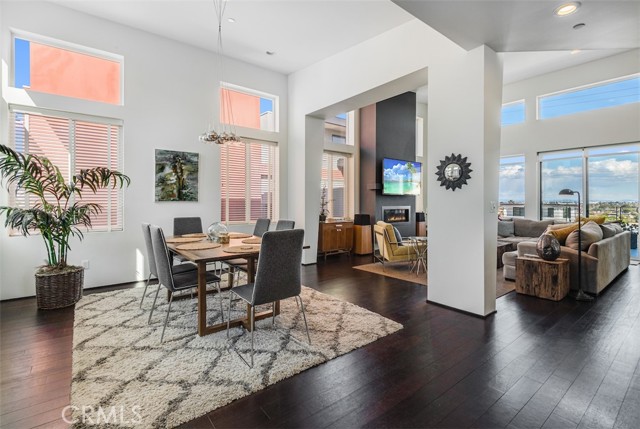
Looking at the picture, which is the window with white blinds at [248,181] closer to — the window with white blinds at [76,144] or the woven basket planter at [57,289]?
the window with white blinds at [76,144]

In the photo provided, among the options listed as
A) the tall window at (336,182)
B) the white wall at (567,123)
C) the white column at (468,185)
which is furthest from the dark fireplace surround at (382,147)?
the white column at (468,185)

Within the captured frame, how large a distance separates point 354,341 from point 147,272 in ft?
12.1

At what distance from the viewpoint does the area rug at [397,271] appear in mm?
4817

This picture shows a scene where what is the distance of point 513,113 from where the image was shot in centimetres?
777

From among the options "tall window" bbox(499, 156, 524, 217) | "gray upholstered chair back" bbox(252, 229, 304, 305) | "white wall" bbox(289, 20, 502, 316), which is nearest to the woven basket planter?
"gray upholstered chair back" bbox(252, 229, 304, 305)

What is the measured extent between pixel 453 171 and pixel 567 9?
1.61 metres

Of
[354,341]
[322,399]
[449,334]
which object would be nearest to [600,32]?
[449,334]

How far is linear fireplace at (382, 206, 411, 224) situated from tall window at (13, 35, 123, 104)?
19.0 feet

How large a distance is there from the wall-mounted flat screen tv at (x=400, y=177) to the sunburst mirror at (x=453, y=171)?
3.76 meters

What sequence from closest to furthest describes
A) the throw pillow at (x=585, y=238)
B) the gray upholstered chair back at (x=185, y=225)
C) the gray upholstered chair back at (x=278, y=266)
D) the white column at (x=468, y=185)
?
1. the gray upholstered chair back at (x=278, y=266)
2. the white column at (x=468, y=185)
3. the throw pillow at (x=585, y=238)
4. the gray upholstered chair back at (x=185, y=225)

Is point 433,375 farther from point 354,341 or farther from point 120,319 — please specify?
point 120,319

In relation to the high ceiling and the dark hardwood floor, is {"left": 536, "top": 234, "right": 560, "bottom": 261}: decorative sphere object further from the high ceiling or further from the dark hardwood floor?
the high ceiling

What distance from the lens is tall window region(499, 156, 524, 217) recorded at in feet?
25.4

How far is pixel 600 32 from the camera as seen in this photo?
114 inches
